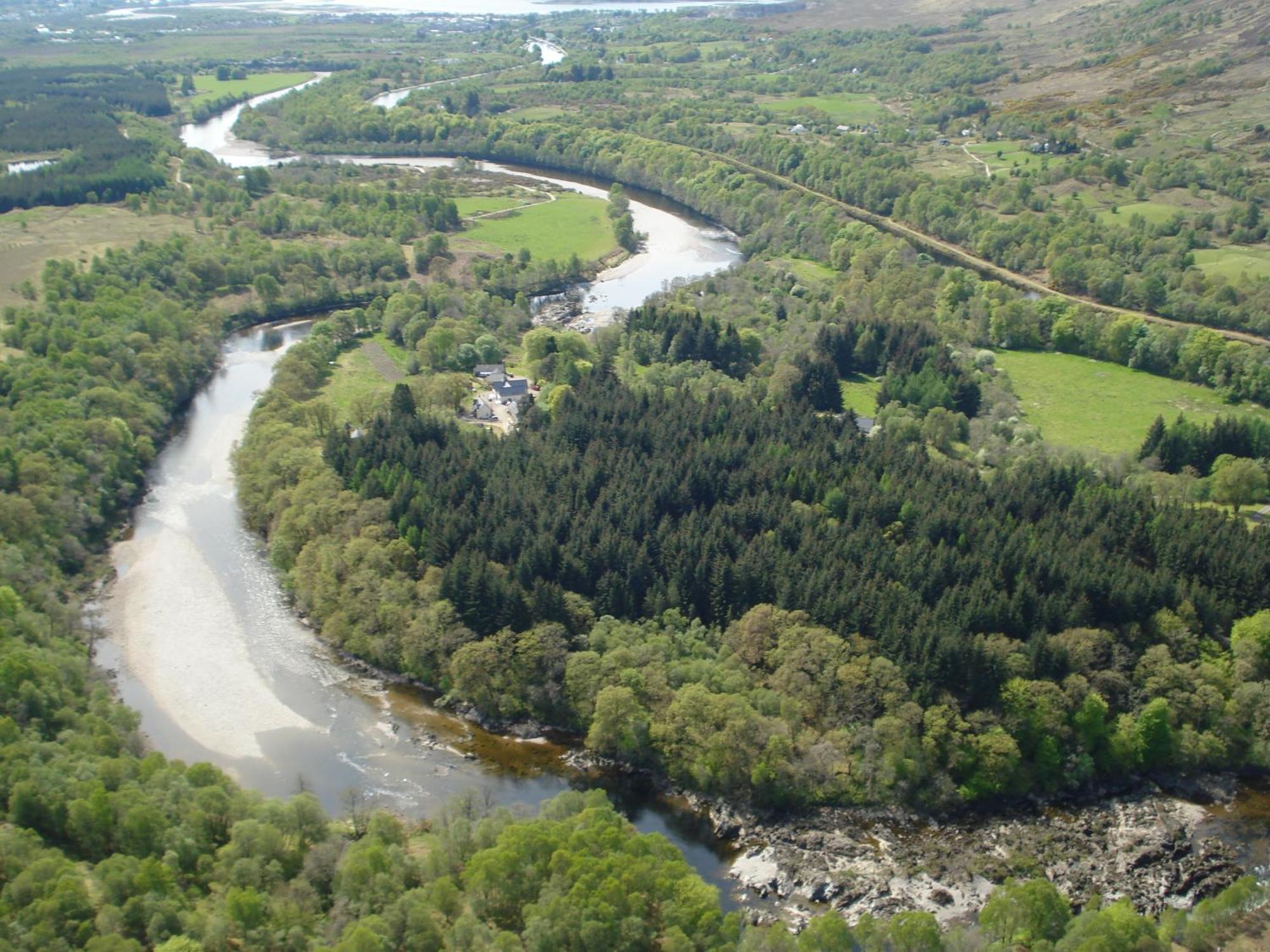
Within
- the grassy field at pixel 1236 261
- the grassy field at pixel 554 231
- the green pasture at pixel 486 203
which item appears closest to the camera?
the grassy field at pixel 1236 261

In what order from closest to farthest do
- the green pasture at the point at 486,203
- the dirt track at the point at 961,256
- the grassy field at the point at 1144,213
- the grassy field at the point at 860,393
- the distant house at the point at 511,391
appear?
the distant house at the point at 511,391, the grassy field at the point at 860,393, the dirt track at the point at 961,256, the grassy field at the point at 1144,213, the green pasture at the point at 486,203

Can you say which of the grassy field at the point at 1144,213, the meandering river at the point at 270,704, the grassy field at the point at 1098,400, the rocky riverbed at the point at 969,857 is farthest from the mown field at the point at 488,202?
the rocky riverbed at the point at 969,857

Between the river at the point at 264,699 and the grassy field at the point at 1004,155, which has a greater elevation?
the grassy field at the point at 1004,155

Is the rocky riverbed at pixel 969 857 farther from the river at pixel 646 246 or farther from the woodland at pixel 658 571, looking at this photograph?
the river at pixel 646 246

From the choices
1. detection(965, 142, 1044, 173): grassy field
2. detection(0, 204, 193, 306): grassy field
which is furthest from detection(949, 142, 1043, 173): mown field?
detection(0, 204, 193, 306): grassy field

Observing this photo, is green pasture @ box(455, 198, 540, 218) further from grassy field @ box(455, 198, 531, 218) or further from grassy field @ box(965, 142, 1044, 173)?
grassy field @ box(965, 142, 1044, 173)

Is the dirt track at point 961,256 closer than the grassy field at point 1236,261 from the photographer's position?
Yes
